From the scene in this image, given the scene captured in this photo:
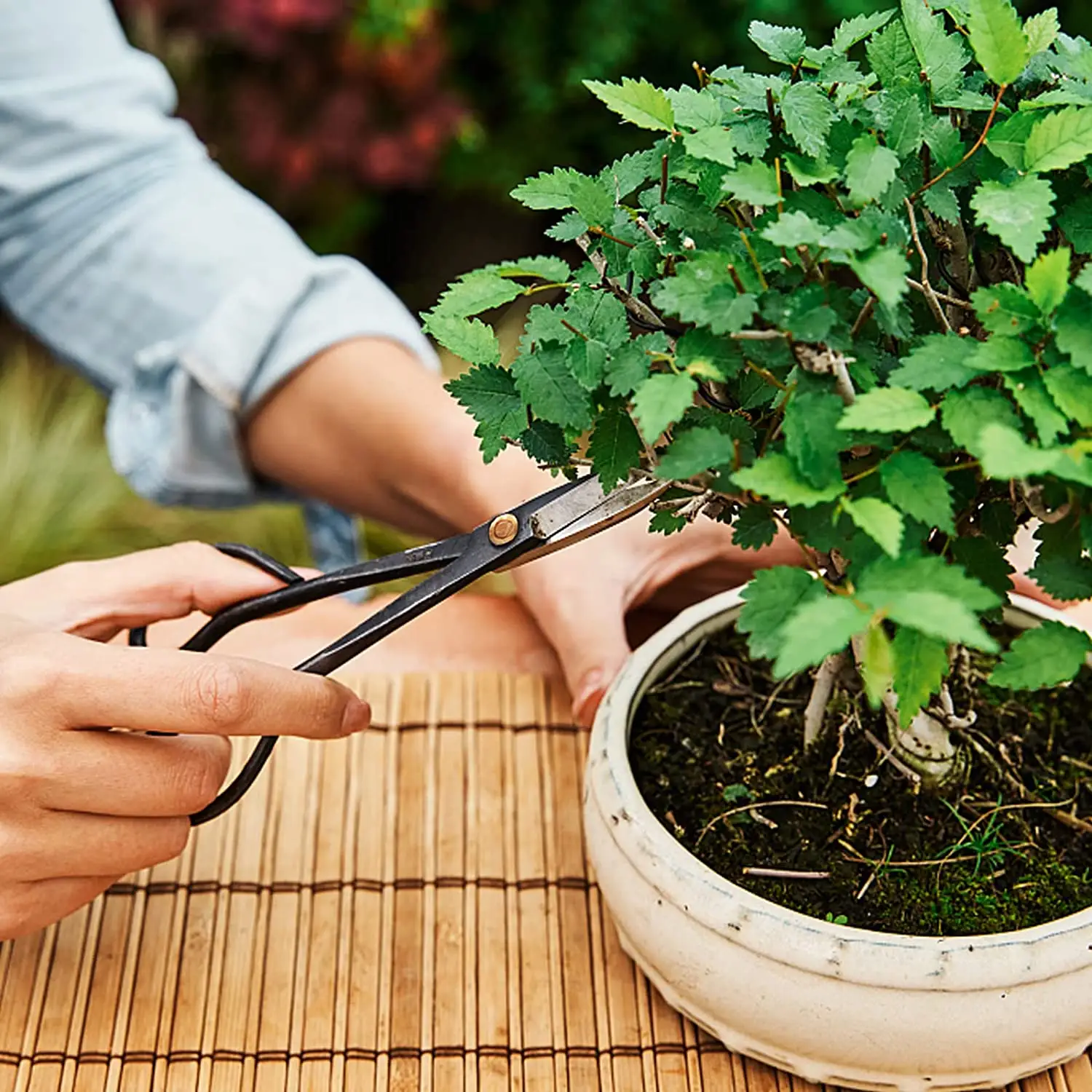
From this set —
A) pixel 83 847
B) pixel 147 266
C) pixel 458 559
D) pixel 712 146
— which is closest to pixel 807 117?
pixel 712 146

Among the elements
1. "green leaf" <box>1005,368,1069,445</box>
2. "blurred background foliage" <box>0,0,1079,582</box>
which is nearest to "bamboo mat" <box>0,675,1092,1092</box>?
"green leaf" <box>1005,368,1069,445</box>

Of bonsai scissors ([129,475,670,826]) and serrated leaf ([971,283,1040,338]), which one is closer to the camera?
serrated leaf ([971,283,1040,338])

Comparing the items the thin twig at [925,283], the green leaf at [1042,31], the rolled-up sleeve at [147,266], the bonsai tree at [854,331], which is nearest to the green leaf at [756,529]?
the bonsai tree at [854,331]

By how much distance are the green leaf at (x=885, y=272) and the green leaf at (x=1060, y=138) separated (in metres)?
0.07

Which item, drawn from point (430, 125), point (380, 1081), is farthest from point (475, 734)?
point (430, 125)

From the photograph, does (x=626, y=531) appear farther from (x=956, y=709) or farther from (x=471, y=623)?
(x=956, y=709)

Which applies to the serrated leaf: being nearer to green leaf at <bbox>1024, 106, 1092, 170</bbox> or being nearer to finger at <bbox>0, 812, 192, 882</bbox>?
green leaf at <bbox>1024, 106, 1092, 170</bbox>

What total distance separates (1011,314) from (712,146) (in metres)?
0.13

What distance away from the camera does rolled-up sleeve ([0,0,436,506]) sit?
1.07 m

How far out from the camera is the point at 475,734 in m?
0.82

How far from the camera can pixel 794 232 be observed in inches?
17.7

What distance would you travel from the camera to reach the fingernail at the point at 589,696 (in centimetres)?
77

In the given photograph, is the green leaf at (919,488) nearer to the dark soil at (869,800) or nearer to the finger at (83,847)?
the dark soil at (869,800)

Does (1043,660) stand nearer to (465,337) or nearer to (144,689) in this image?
(465,337)
